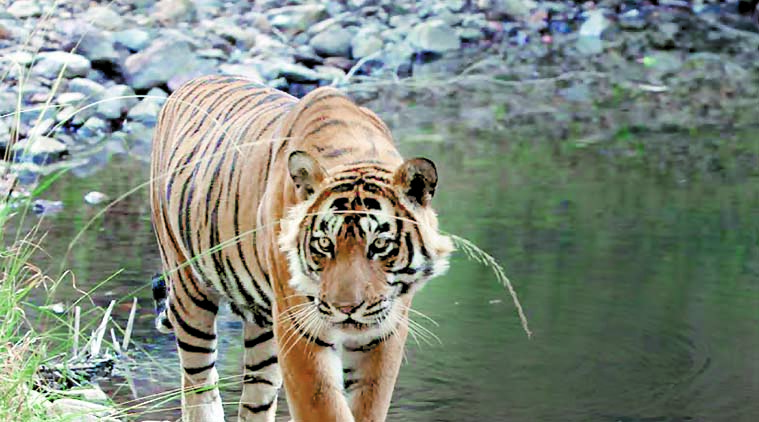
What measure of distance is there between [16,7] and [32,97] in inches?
135

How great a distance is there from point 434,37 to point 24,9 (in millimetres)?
→ 4556

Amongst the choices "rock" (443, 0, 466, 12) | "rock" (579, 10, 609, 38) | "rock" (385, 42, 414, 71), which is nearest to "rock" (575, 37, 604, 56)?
"rock" (579, 10, 609, 38)

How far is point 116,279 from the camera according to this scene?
788cm

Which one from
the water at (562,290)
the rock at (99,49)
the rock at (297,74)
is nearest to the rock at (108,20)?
the rock at (99,49)

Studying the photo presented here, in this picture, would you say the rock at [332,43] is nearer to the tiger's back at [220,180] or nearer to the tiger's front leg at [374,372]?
the tiger's back at [220,180]

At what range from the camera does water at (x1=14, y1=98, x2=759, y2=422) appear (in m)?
5.99

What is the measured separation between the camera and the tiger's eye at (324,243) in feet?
12.8

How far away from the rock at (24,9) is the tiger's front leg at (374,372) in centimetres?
1217

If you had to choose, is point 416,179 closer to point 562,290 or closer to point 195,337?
point 195,337

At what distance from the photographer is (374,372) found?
4188mm

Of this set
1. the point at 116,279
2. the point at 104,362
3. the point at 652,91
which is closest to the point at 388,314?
the point at 104,362

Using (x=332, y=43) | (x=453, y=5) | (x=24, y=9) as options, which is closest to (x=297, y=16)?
(x=332, y=43)

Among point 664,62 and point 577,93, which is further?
point 664,62

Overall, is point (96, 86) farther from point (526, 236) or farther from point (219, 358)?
point (219, 358)
